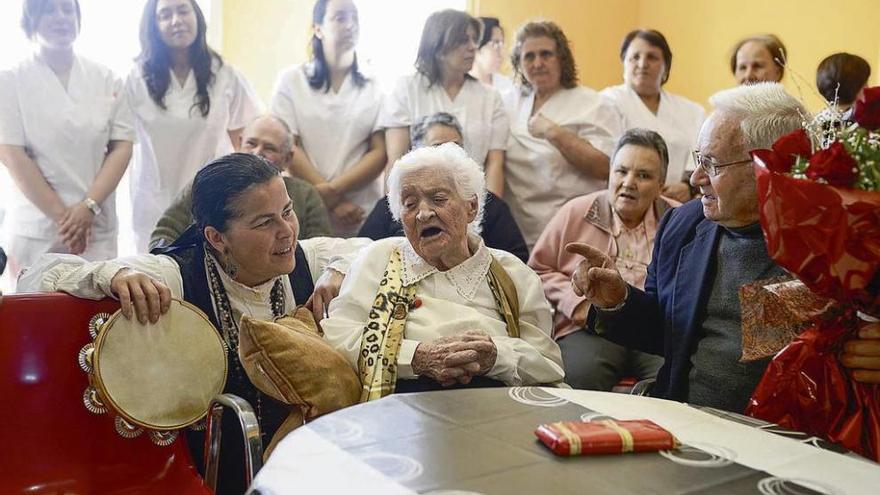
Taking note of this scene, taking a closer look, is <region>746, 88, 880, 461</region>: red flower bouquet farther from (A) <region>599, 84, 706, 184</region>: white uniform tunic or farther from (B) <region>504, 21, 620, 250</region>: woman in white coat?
(A) <region>599, 84, 706, 184</region>: white uniform tunic

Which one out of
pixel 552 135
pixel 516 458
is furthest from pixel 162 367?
pixel 552 135

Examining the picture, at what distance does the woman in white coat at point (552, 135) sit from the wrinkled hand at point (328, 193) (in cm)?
82

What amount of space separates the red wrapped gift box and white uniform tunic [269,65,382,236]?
2580 millimetres

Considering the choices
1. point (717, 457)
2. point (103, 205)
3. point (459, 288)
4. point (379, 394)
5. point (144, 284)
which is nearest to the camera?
point (717, 457)

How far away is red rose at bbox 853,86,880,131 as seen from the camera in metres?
1.59

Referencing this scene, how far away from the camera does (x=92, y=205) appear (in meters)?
3.59

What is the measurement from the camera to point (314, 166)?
394 cm

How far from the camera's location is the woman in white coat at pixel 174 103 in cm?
368

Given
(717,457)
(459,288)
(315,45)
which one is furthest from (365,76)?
(717,457)

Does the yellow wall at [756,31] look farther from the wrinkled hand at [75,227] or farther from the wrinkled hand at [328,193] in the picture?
the wrinkled hand at [75,227]

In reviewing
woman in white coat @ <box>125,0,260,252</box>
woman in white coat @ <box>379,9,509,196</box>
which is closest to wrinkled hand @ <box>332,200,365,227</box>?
woman in white coat @ <box>379,9,509,196</box>

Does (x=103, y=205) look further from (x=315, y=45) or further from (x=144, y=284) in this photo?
(x=144, y=284)

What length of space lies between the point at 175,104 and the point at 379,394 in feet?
7.06

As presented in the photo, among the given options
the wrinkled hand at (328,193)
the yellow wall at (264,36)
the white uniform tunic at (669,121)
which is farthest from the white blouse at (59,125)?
the white uniform tunic at (669,121)
